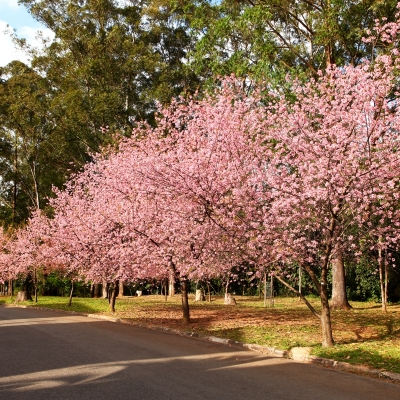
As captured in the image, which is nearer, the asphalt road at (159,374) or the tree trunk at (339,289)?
the asphalt road at (159,374)

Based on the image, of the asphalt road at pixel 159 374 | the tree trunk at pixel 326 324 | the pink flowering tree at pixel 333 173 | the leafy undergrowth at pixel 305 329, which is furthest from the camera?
the tree trunk at pixel 326 324

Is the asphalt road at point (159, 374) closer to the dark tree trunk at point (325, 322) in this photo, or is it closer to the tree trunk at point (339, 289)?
the dark tree trunk at point (325, 322)

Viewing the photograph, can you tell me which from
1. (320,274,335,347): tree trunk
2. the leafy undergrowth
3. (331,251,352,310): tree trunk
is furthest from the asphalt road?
(331,251,352,310): tree trunk

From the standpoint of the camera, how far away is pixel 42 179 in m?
39.9

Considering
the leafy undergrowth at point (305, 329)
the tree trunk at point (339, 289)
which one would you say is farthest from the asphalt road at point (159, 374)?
the tree trunk at point (339, 289)

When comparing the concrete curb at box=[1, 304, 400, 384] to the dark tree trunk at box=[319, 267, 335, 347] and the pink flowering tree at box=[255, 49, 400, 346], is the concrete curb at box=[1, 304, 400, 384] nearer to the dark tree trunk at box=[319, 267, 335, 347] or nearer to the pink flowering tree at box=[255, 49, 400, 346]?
the dark tree trunk at box=[319, 267, 335, 347]

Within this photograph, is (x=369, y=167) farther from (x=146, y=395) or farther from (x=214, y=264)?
(x=146, y=395)

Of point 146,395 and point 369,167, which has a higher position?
point 369,167

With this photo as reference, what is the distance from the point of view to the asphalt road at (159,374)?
699cm

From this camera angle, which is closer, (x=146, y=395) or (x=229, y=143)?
(x=146, y=395)

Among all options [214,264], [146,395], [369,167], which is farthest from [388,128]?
[146,395]

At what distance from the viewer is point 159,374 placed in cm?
817

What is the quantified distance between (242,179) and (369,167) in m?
3.40

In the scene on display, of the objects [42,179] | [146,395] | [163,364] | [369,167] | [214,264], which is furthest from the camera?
[42,179]
